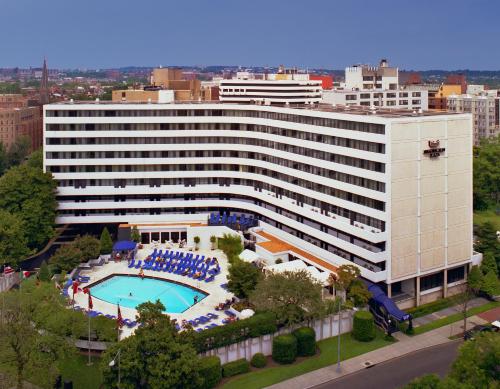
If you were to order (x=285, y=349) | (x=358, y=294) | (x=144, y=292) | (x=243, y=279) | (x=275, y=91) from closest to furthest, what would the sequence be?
1. (x=285, y=349)
2. (x=358, y=294)
3. (x=243, y=279)
4. (x=144, y=292)
5. (x=275, y=91)

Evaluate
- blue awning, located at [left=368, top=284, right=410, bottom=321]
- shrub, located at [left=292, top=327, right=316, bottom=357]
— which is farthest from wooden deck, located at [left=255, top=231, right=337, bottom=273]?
shrub, located at [left=292, top=327, right=316, bottom=357]

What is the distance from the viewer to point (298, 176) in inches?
3137

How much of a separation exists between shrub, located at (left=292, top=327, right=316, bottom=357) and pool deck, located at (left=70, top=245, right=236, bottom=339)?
892cm

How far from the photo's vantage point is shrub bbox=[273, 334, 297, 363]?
53.9 meters

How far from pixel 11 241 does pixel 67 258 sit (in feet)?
25.4

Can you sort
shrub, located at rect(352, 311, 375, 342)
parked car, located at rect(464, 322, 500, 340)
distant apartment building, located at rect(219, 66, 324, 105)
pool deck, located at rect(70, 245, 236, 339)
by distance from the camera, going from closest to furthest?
parked car, located at rect(464, 322, 500, 340) < shrub, located at rect(352, 311, 375, 342) < pool deck, located at rect(70, 245, 236, 339) < distant apartment building, located at rect(219, 66, 324, 105)

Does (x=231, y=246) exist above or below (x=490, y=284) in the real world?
above

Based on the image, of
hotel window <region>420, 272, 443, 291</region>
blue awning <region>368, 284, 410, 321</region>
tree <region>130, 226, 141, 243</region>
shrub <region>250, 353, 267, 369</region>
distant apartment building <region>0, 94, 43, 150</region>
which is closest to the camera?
shrub <region>250, 353, 267, 369</region>

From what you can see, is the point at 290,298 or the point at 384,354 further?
the point at 384,354

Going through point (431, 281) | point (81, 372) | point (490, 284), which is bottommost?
point (81, 372)

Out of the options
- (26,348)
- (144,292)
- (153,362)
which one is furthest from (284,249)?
(26,348)

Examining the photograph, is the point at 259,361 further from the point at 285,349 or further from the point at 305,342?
the point at 305,342

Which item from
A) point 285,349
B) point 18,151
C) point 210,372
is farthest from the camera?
point 18,151

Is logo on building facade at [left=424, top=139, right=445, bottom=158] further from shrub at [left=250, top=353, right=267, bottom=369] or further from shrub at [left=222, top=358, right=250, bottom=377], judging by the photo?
shrub at [left=222, top=358, right=250, bottom=377]
